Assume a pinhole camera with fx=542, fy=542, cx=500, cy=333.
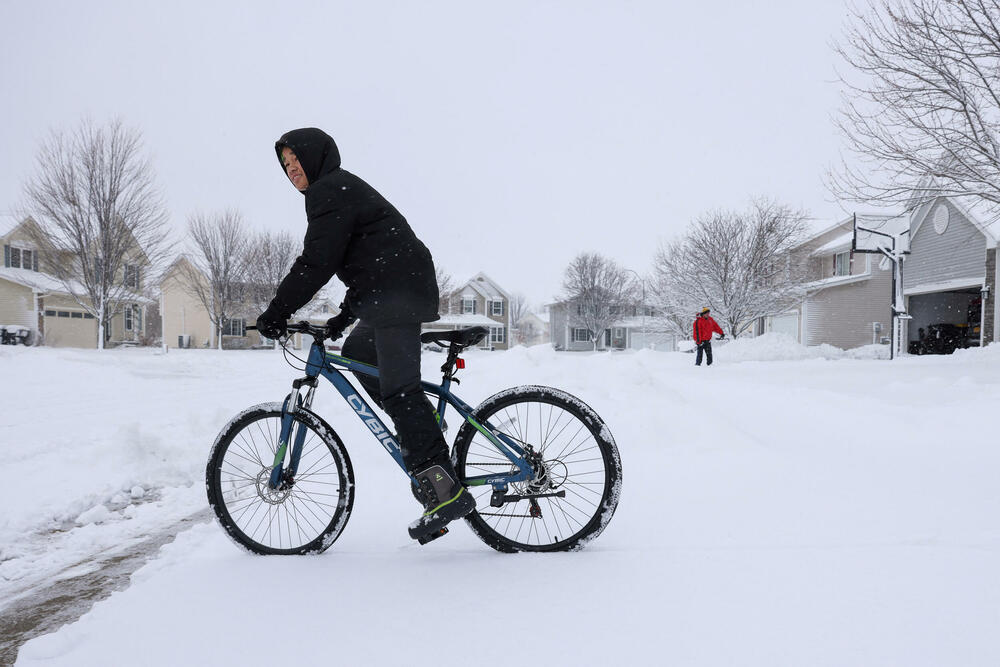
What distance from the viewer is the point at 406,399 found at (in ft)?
8.34

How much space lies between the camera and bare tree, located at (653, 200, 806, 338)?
2838 centimetres

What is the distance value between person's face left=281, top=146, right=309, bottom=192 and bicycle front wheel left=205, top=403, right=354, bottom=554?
3.75 ft

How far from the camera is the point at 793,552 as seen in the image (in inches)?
97.8

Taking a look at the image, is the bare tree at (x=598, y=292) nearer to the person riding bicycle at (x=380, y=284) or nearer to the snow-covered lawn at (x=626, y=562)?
the snow-covered lawn at (x=626, y=562)

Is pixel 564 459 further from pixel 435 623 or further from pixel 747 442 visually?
pixel 747 442

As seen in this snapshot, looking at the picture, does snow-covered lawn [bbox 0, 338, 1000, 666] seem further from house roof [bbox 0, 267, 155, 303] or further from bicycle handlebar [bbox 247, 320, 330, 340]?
house roof [bbox 0, 267, 155, 303]

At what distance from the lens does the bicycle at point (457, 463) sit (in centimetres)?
268

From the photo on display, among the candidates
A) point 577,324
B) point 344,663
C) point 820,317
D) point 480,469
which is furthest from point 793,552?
point 577,324

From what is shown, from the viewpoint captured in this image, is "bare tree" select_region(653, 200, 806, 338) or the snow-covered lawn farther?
"bare tree" select_region(653, 200, 806, 338)

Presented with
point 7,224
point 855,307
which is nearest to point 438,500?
point 855,307

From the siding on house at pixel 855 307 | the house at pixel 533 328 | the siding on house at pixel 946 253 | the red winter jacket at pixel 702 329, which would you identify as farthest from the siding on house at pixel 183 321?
the house at pixel 533 328

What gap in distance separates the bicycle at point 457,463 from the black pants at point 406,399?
0.13 metres

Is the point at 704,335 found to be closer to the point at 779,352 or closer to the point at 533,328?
the point at 779,352

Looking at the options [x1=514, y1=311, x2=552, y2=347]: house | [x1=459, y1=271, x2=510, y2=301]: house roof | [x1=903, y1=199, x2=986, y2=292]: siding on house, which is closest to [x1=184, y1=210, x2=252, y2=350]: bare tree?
[x1=459, y1=271, x2=510, y2=301]: house roof
